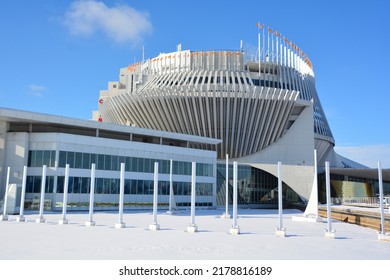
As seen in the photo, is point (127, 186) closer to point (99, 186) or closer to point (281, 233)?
point (99, 186)

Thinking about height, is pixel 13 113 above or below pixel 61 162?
above

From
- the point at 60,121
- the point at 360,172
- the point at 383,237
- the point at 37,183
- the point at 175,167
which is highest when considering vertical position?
the point at 60,121

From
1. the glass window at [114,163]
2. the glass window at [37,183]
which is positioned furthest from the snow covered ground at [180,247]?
the glass window at [114,163]

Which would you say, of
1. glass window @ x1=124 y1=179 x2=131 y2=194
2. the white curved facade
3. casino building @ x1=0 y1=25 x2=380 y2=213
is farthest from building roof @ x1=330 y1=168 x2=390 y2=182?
glass window @ x1=124 y1=179 x2=131 y2=194

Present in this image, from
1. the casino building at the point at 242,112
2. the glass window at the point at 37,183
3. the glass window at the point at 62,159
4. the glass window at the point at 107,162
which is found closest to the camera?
the glass window at the point at 37,183

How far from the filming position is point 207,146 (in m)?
66.6

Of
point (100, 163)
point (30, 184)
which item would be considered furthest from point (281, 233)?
point (30, 184)

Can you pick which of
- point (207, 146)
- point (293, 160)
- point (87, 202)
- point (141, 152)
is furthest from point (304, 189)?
point (87, 202)

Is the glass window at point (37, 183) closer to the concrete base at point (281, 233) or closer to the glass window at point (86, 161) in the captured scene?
the glass window at point (86, 161)

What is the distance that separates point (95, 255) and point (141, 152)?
117 ft

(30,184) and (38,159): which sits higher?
(38,159)

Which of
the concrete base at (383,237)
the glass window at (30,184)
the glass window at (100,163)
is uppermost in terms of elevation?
the glass window at (100,163)

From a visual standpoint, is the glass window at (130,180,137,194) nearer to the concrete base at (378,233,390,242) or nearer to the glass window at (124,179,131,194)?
the glass window at (124,179,131,194)
